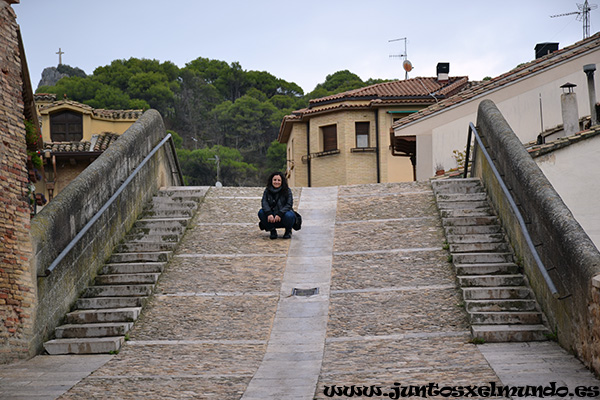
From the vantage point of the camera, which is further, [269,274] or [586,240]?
[269,274]

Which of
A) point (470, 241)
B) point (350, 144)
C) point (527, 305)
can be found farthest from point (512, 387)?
point (350, 144)

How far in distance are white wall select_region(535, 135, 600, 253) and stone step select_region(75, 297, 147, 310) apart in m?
7.89

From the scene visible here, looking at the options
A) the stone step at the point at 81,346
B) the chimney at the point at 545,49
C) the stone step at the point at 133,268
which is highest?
the chimney at the point at 545,49

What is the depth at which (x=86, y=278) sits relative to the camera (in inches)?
405

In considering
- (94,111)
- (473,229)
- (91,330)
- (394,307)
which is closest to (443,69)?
(94,111)

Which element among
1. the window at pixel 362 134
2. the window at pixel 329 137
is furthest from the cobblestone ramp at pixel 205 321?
the window at pixel 329 137

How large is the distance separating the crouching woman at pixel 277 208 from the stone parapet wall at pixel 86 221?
2.33m

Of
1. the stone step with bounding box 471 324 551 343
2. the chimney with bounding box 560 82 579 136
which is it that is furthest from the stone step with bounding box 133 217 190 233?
the chimney with bounding box 560 82 579 136

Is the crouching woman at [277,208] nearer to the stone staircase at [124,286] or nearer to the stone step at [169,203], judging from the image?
the stone staircase at [124,286]

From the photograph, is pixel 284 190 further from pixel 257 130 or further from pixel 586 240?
pixel 257 130

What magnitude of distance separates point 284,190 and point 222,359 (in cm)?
515

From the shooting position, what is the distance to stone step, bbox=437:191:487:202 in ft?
42.7

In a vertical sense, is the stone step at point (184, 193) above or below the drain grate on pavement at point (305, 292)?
above

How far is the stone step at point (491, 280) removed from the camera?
9.58m
